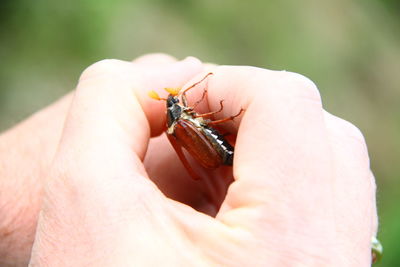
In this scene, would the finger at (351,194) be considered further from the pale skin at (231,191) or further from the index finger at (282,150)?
the index finger at (282,150)

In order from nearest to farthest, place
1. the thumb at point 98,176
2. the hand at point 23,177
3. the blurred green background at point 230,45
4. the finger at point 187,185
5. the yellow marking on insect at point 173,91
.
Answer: the thumb at point 98,176
the yellow marking on insect at point 173,91
the finger at point 187,185
the hand at point 23,177
the blurred green background at point 230,45

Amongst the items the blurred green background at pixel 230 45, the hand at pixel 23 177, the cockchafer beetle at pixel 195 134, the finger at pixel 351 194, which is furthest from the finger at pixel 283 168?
the blurred green background at pixel 230 45

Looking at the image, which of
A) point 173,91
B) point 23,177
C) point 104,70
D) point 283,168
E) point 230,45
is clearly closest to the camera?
point 283,168

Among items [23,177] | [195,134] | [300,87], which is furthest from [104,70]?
[23,177]

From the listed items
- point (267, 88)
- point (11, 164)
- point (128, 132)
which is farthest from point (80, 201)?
point (11, 164)

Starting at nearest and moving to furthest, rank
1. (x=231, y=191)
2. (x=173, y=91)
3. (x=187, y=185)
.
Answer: (x=231, y=191), (x=173, y=91), (x=187, y=185)

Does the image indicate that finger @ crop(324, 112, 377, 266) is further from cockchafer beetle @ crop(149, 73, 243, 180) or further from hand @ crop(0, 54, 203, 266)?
hand @ crop(0, 54, 203, 266)

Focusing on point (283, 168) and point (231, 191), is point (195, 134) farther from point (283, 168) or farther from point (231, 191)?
point (283, 168)
